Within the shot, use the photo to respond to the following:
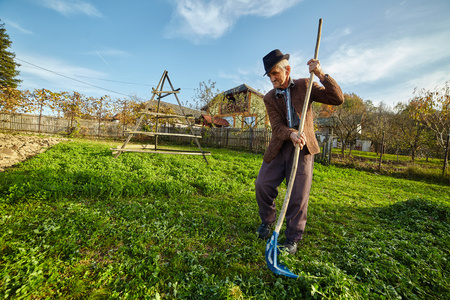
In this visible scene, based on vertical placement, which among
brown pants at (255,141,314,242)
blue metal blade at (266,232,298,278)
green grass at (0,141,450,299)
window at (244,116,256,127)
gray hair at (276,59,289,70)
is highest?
window at (244,116,256,127)

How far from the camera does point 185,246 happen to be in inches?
96.7

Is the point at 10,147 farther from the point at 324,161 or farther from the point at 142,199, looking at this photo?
the point at 324,161

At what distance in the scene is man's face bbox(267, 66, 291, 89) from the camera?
258cm

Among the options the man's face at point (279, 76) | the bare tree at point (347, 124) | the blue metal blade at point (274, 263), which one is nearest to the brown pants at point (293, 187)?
the blue metal blade at point (274, 263)

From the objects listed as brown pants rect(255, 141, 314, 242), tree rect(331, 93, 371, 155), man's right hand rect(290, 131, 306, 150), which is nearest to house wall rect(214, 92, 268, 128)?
tree rect(331, 93, 371, 155)

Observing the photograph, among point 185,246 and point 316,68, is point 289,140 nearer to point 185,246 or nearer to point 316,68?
point 316,68

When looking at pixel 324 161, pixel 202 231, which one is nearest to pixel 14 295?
pixel 202 231

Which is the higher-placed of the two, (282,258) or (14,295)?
(282,258)

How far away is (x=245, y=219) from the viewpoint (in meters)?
3.37

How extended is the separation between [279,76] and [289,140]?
87 centimetres

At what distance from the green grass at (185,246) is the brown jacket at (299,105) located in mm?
1357

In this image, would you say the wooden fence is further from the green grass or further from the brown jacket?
the brown jacket

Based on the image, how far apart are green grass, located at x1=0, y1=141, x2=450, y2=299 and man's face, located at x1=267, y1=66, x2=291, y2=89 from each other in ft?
7.02

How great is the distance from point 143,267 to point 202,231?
1005 millimetres
